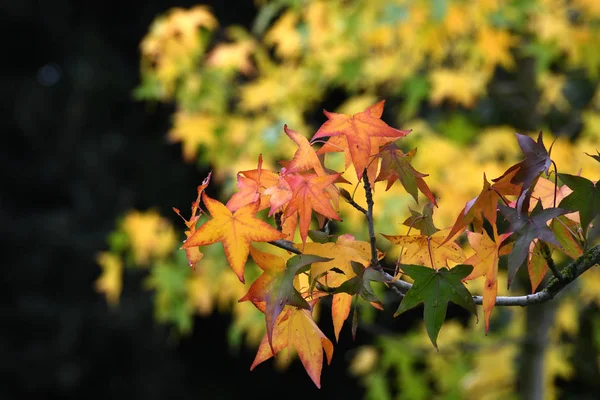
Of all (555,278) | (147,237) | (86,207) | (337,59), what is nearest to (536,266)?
(555,278)

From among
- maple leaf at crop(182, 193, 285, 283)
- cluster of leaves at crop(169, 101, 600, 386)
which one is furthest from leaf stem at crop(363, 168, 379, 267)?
maple leaf at crop(182, 193, 285, 283)

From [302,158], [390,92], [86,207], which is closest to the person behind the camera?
[302,158]

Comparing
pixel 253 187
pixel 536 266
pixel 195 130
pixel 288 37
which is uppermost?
pixel 253 187

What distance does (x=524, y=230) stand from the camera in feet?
2.15

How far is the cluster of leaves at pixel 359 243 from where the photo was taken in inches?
26.9

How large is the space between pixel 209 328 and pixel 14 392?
119 centimetres

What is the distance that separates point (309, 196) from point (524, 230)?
0.69 ft

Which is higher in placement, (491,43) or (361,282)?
(361,282)

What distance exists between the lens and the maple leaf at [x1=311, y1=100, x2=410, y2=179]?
75 centimetres

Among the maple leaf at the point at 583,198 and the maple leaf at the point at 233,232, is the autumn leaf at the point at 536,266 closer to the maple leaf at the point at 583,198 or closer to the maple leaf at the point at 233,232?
the maple leaf at the point at 583,198

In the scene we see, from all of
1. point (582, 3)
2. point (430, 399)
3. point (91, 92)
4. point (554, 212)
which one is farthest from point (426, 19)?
point (91, 92)

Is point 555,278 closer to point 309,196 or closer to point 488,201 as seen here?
point 488,201

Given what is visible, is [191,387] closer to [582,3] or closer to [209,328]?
[209,328]

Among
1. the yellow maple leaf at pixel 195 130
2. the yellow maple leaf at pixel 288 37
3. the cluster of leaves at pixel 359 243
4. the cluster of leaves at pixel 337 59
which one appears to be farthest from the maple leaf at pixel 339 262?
the yellow maple leaf at pixel 288 37
